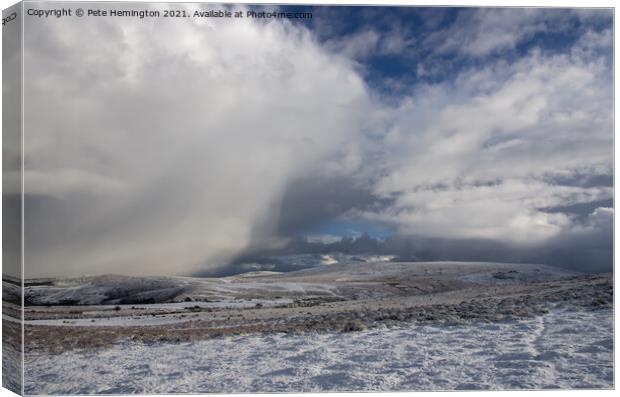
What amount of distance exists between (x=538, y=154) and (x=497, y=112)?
1.04m

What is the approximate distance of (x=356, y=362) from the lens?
36.4ft

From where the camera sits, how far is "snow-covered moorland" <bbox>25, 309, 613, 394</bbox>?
35.1ft

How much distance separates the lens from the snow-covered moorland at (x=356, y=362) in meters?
10.7

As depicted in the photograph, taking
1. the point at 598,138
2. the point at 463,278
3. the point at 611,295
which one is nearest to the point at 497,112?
the point at 598,138

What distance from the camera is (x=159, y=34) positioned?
11055 millimetres

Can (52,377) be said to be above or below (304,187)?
below

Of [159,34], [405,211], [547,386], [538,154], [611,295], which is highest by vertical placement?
[159,34]

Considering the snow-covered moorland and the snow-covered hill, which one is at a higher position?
the snow-covered hill

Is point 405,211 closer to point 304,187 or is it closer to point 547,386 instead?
point 304,187

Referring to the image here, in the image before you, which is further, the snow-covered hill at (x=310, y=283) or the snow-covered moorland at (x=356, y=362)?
the snow-covered hill at (x=310, y=283)

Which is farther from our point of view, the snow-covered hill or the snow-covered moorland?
the snow-covered hill

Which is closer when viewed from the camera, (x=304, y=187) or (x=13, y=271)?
(x=13, y=271)

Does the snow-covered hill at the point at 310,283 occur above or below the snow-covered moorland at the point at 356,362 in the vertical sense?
above

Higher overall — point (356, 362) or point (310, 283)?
point (310, 283)
